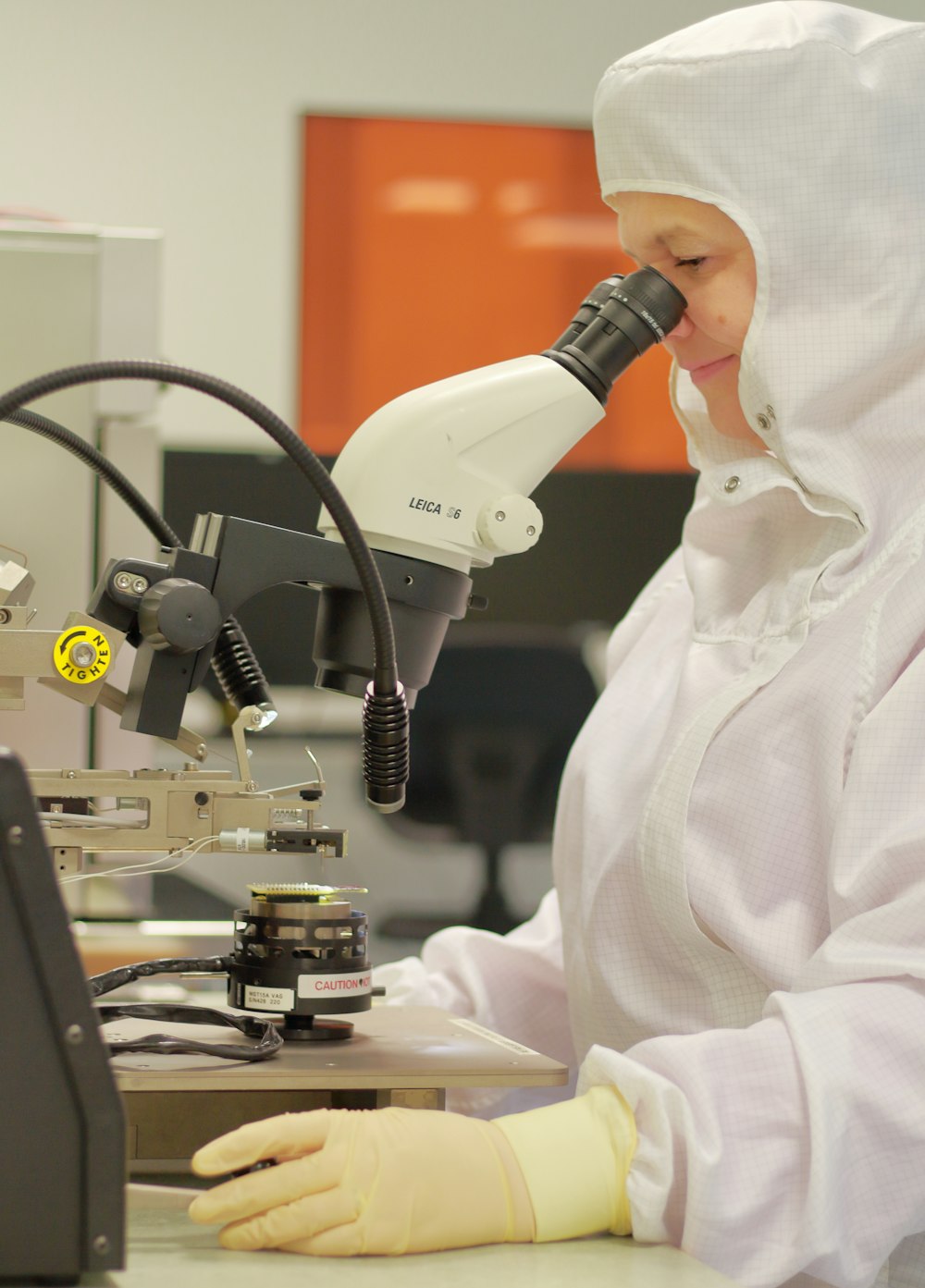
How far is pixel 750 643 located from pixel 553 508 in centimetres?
252

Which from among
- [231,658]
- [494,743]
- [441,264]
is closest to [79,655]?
[231,658]

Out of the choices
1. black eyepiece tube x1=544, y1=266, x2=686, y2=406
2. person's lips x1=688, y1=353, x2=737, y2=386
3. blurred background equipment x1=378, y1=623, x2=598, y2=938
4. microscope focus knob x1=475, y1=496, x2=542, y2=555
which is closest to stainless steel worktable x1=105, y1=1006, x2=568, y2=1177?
microscope focus knob x1=475, y1=496, x2=542, y2=555

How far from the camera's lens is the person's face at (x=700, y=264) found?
1.12m

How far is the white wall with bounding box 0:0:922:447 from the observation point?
12.2ft

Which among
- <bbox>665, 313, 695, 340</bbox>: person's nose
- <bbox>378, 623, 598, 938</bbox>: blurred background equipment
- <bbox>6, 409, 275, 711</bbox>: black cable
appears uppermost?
<bbox>665, 313, 695, 340</bbox>: person's nose

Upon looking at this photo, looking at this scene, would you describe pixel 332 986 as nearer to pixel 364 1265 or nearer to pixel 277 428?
pixel 364 1265

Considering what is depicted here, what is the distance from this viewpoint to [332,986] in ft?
3.06

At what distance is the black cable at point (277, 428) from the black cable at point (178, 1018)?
0.24 m

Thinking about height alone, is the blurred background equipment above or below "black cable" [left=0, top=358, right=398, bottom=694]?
below

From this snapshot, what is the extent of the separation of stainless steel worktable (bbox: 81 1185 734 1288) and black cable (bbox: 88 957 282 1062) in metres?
0.11

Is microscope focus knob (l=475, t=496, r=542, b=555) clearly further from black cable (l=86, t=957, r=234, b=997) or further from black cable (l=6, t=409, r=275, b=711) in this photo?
A: black cable (l=86, t=957, r=234, b=997)

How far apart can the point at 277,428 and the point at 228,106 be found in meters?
3.37

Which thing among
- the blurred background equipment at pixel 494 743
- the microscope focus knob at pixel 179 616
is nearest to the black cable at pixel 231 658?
the microscope focus knob at pixel 179 616

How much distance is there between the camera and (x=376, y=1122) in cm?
74
